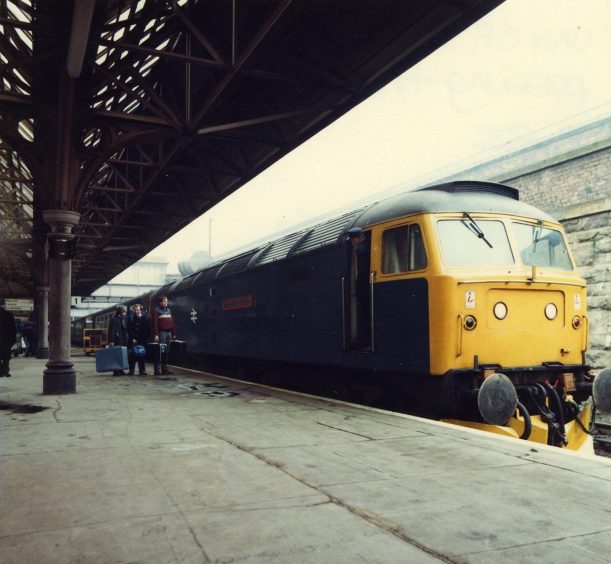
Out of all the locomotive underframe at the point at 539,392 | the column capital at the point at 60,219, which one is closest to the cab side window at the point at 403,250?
the locomotive underframe at the point at 539,392

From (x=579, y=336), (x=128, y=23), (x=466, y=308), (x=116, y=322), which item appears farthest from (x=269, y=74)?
(x=116, y=322)

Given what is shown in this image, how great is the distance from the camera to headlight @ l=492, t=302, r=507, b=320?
20.5ft

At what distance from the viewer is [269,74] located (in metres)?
8.82

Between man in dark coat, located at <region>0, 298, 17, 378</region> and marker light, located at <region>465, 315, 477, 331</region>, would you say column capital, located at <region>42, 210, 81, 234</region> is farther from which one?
marker light, located at <region>465, 315, 477, 331</region>

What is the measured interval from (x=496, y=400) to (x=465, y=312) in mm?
1008

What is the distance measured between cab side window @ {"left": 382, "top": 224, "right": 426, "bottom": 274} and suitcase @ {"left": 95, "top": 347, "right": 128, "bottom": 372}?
27.6 ft

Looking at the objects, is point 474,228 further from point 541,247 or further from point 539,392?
point 539,392

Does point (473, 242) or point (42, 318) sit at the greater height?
point (473, 242)

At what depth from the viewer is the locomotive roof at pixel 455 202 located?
6.75 meters

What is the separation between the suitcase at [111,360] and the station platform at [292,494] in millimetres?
7268

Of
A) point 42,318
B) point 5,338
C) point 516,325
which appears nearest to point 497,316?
point 516,325

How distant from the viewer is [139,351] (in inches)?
516

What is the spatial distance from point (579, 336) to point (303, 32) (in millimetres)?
5630

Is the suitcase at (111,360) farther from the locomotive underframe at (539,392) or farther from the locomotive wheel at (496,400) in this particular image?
the locomotive wheel at (496,400)
